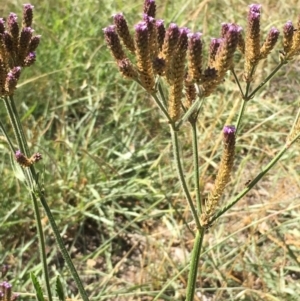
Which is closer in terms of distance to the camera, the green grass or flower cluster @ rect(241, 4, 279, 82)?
flower cluster @ rect(241, 4, 279, 82)

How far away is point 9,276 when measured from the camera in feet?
8.22

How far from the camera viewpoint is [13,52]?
4.73ft

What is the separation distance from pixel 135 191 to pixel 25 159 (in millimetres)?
1495

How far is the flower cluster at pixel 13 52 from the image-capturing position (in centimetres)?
136

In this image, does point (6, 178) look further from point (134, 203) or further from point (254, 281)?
point (254, 281)

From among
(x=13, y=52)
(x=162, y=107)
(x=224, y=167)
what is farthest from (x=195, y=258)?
(x=13, y=52)

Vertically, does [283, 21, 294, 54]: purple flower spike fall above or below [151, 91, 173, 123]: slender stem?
above

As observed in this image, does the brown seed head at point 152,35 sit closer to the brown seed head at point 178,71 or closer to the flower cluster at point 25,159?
the brown seed head at point 178,71

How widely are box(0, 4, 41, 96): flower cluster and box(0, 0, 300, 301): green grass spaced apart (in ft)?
2.65

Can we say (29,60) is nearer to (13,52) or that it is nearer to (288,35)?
(13,52)

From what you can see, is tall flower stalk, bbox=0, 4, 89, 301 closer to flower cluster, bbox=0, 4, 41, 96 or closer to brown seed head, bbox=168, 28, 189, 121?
flower cluster, bbox=0, 4, 41, 96

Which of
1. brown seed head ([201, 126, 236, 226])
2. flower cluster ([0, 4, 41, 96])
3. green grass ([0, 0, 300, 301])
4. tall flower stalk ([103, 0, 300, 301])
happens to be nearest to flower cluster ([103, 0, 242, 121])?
tall flower stalk ([103, 0, 300, 301])

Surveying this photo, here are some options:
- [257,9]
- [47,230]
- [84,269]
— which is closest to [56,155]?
[47,230]

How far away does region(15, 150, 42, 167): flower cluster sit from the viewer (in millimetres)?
1359
